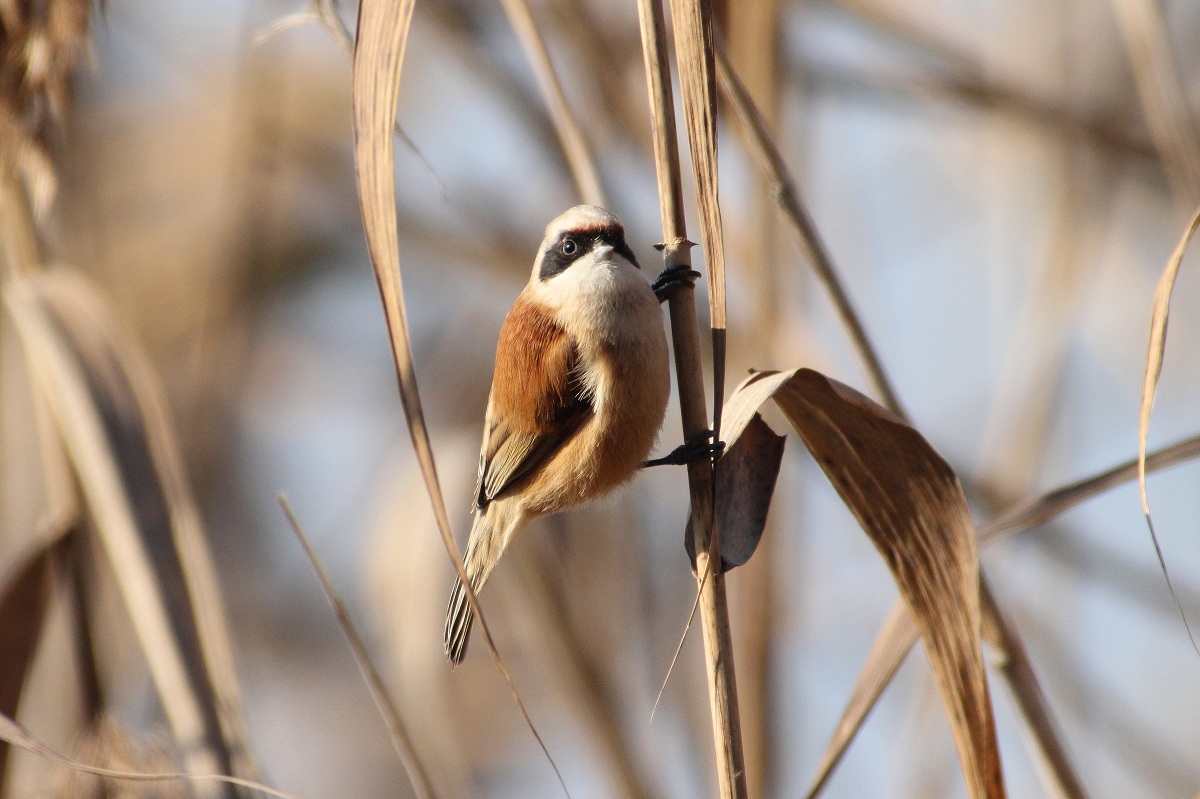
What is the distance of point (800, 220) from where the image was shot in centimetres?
194

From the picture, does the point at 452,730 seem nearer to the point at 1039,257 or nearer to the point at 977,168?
the point at 1039,257

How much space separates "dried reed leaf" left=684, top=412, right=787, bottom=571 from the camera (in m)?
1.65

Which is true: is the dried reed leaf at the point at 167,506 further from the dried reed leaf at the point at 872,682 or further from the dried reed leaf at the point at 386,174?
the dried reed leaf at the point at 872,682

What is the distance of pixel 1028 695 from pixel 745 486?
2.44ft

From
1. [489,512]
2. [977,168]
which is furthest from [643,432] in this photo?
[977,168]

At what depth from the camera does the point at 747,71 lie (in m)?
2.89

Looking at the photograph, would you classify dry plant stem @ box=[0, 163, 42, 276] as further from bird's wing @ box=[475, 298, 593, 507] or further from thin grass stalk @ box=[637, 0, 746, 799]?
thin grass stalk @ box=[637, 0, 746, 799]

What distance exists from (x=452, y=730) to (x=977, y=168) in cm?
292

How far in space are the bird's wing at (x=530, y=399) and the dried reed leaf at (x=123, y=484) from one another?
852 millimetres

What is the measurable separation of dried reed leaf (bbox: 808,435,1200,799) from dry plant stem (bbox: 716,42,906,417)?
0.33 meters

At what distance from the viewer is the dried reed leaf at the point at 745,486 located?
1.65m

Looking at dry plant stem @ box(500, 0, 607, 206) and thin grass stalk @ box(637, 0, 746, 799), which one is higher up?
dry plant stem @ box(500, 0, 607, 206)

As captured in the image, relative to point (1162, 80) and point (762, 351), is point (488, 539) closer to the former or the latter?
point (762, 351)

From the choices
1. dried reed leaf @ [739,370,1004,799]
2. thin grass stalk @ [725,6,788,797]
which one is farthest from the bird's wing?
dried reed leaf @ [739,370,1004,799]
